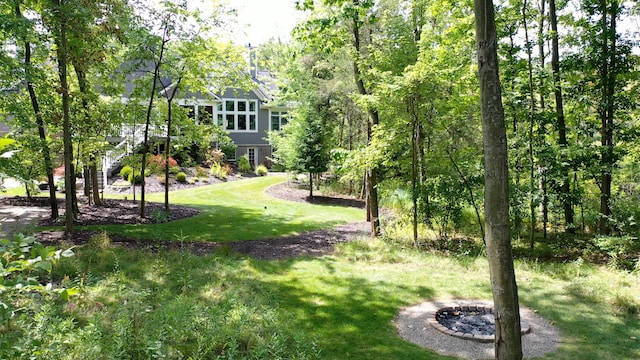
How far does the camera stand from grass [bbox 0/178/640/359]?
407 centimetres

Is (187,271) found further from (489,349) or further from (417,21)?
(417,21)

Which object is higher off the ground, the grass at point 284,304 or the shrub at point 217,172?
the shrub at point 217,172

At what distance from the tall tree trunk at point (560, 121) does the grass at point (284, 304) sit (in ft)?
6.43

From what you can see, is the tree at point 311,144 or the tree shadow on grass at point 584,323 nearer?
the tree shadow on grass at point 584,323

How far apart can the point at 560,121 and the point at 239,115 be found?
83.7ft

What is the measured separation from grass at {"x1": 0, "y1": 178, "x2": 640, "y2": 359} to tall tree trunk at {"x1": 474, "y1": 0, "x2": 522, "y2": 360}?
195 cm

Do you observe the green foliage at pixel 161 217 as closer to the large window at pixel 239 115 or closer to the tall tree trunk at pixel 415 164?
the tall tree trunk at pixel 415 164

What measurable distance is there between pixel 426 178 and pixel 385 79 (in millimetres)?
2725

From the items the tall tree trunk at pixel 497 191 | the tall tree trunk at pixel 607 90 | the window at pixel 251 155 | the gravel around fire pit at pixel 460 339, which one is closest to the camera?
the tall tree trunk at pixel 497 191

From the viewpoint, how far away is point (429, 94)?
9742mm

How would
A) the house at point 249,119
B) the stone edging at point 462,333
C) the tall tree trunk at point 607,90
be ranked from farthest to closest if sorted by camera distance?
the house at point 249,119 < the tall tree trunk at point 607,90 < the stone edging at point 462,333

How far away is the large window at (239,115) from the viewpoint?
32.5 m

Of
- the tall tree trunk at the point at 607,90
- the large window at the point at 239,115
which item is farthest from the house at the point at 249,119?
the tall tree trunk at the point at 607,90

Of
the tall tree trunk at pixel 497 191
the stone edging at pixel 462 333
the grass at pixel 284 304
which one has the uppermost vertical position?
the tall tree trunk at pixel 497 191
